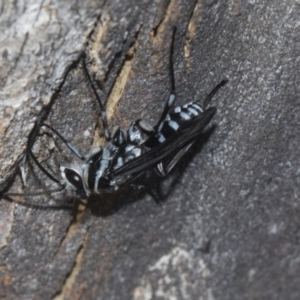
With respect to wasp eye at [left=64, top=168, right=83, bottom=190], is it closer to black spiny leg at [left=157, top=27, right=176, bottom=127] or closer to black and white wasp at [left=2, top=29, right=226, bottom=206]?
black and white wasp at [left=2, top=29, right=226, bottom=206]

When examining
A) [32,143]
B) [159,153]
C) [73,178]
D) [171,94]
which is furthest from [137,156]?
[32,143]

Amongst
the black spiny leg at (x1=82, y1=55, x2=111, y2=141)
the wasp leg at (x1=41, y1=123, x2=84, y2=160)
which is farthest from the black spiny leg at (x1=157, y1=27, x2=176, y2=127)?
the wasp leg at (x1=41, y1=123, x2=84, y2=160)

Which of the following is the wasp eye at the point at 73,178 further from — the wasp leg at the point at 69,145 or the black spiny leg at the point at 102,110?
the black spiny leg at the point at 102,110

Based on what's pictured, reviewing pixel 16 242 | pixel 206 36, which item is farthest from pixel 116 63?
pixel 16 242

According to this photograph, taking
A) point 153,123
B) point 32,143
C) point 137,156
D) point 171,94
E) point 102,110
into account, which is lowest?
point 137,156

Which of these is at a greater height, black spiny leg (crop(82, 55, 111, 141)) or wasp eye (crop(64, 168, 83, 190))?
black spiny leg (crop(82, 55, 111, 141))

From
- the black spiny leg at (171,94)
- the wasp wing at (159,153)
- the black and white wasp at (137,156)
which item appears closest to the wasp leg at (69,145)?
the black and white wasp at (137,156)

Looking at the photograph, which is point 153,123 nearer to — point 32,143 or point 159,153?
point 159,153

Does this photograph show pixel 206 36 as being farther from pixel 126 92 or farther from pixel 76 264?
pixel 76 264
